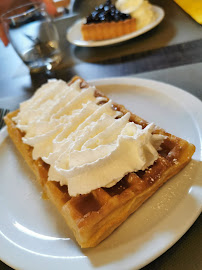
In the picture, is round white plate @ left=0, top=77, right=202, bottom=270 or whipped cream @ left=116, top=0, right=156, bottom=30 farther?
whipped cream @ left=116, top=0, right=156, bottom=30

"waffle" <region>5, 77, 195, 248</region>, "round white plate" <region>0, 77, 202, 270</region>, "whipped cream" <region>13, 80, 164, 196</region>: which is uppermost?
"whipped cream" <region>13, 80, 164, 196</region>

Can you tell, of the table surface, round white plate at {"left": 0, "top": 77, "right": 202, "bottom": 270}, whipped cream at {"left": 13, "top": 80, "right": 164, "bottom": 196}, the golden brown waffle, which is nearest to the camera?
round white plate at {"left": 0, "top": 77, "right": 202, "bottom": 270}

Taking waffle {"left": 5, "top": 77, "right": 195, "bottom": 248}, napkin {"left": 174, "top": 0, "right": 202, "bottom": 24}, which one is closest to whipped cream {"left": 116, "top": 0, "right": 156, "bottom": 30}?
napkin {"left": 174, "top": 0, "right": 202, "bottom": 24}

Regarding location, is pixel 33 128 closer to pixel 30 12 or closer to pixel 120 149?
pixel 120 149

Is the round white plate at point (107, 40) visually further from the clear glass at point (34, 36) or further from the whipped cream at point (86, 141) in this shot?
the whipped cream at point (86, 141)

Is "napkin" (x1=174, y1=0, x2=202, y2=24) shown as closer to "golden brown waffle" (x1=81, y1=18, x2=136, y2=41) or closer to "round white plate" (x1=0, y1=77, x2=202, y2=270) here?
"golden brown waffle" (x1=81, y1=18, x2=136, y2=41)

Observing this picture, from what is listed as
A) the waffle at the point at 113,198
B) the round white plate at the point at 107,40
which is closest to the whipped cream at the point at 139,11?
the round white plate at the point at 107,40
